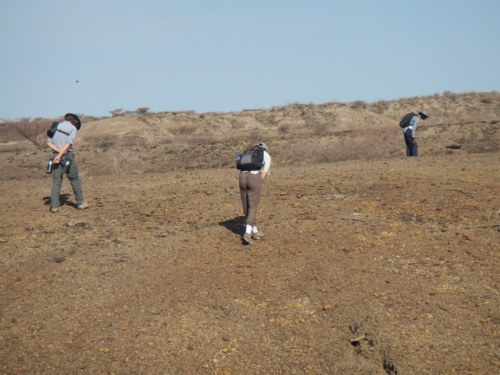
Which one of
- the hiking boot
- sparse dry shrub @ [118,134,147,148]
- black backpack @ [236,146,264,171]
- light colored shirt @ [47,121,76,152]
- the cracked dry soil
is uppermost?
light colored shirt @ [47,121,76,152]

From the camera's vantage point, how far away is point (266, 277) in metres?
6.21

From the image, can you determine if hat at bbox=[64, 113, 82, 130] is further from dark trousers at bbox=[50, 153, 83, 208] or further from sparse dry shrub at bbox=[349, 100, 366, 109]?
sparse dry shrub at bbox=[349, 100, 366, 109]

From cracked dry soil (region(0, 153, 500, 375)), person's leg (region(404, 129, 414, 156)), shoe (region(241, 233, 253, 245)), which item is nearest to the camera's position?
cracked dry soil (region(0, 153, 500, 375))

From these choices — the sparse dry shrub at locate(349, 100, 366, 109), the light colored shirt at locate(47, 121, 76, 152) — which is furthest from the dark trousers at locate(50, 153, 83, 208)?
the sparse dry shrub at locate(349, 100, 366, 109)

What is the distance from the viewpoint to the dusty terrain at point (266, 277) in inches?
193

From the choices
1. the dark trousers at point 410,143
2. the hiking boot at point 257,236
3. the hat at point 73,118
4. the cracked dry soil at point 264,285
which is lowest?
the cracked dry soil at point 264,285

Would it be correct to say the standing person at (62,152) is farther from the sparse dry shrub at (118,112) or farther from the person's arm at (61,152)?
the sparse dry shrub at (118,112)

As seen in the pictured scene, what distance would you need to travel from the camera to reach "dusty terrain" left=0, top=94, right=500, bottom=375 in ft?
16.1

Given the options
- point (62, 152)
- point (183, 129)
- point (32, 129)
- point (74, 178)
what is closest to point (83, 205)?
point (74, 178)

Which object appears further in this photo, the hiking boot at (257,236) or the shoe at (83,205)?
the shoe at (83,205)

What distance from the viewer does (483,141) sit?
16.7 metres

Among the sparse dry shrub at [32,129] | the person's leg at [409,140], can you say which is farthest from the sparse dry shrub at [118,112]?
the person's leg at [409,140]

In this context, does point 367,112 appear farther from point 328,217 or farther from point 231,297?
point 231,297

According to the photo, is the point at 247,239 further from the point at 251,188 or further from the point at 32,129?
the point at 32,129
